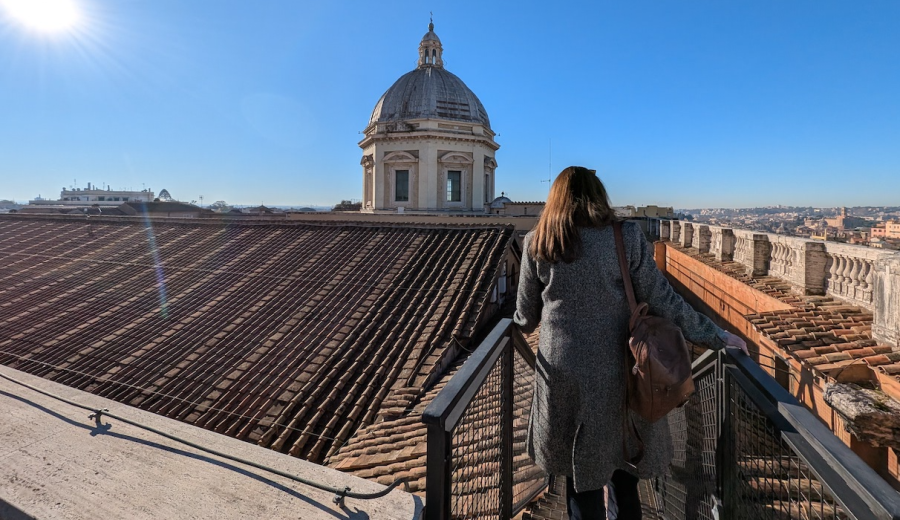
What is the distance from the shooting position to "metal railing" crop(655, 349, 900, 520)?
1.25 m

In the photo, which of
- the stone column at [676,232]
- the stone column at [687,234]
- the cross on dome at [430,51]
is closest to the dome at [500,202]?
the cross on dome at [430,51]

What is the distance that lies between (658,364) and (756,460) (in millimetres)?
800

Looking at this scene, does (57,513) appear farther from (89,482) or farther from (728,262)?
(728,262)

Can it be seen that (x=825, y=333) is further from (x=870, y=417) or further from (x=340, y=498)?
(x=340, y=498)

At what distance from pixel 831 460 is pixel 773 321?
5338 mm

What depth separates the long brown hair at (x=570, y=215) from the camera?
1.94 metres

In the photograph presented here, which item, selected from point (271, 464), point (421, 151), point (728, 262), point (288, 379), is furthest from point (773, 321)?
point (421, 151)

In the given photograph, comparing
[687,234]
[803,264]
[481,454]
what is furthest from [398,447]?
[687,234]

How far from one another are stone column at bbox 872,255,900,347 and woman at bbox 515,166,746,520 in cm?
373

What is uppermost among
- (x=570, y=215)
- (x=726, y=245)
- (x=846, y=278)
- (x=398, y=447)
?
(x=570, y=215)

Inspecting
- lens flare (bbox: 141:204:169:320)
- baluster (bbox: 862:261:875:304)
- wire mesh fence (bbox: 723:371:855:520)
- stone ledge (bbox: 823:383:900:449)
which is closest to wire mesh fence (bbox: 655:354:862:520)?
wire mesh fence (bbox: 723:371:855:520)

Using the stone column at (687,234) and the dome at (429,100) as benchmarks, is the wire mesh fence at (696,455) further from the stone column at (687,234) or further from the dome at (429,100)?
the dome at (429,100)

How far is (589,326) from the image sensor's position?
1.95 meters

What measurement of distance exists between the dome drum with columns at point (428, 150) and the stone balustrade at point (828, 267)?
55.8 ft
